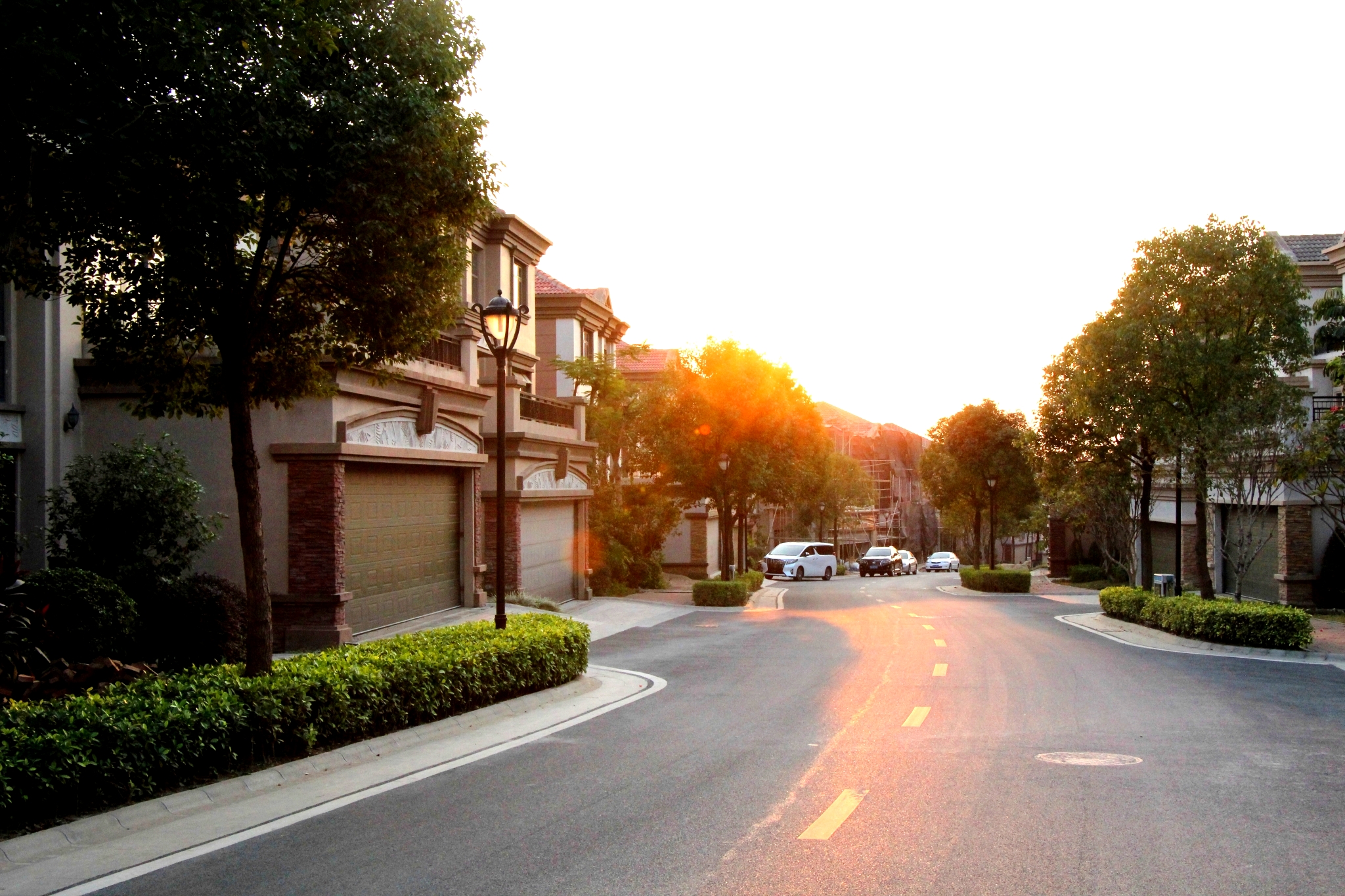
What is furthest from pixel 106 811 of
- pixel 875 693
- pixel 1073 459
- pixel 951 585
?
pixel 951 585

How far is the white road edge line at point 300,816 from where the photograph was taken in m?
6.67

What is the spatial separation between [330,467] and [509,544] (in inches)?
349

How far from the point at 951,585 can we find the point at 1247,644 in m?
30.3

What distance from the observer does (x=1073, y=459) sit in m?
30.4

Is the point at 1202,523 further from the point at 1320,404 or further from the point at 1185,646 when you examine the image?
the point at 1320,404

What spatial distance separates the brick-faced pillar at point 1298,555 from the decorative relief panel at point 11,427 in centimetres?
2704

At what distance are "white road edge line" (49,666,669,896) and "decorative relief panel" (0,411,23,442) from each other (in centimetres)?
1076

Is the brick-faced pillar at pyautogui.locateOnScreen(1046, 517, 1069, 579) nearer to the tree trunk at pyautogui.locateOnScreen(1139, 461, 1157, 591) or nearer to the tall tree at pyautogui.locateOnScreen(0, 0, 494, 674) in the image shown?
the tree trunk at pyautogui.locateOnScreen(1139, 461, 1157, 591)

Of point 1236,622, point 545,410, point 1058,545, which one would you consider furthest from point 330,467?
point 1058,545

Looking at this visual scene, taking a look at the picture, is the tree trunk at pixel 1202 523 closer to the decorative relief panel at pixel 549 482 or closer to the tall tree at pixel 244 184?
the decorative relief panel at pixel 549 482

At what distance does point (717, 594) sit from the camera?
110 ft

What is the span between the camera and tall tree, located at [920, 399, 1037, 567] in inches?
1853

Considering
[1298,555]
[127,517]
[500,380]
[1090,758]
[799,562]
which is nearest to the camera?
[1090,758]

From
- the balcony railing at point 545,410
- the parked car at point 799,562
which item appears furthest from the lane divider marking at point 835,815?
the parked car at point 799,562
